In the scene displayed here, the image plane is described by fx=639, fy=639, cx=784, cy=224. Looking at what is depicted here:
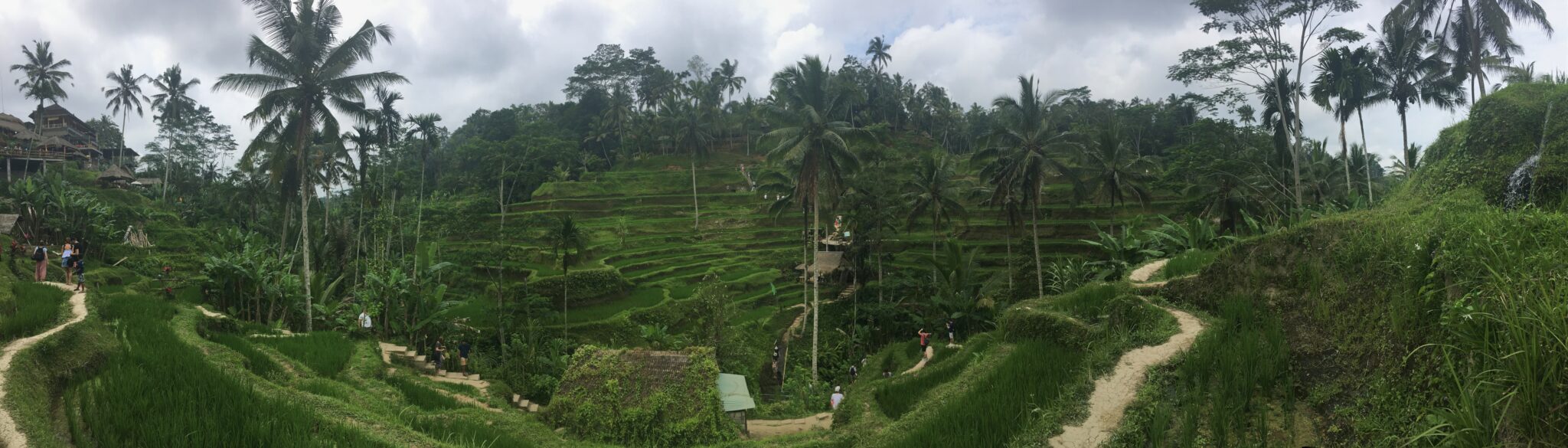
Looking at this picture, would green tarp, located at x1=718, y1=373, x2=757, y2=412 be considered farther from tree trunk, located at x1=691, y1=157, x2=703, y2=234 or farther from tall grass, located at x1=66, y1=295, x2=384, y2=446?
tree trunk, located at x1=691, y1=157, x2=703, y2=234

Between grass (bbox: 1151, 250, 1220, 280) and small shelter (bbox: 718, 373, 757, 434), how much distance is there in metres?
7.42

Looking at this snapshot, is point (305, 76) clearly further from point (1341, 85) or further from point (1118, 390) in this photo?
point (1341, 85)

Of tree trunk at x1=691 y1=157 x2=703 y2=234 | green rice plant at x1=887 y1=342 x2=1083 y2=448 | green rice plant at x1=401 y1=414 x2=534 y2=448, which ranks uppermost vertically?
tree trunk at x1=691 y1=157 x2=703 y2=234

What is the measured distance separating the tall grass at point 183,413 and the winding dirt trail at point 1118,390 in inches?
207

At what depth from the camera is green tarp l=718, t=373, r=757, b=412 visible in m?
12.4

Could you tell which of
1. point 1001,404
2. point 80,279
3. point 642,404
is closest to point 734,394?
point 642,404

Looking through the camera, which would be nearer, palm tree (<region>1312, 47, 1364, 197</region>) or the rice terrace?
the rice terrace

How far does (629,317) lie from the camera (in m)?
23.5

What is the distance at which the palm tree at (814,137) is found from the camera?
1941 cm

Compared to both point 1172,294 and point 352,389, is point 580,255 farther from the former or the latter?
point 1172,294

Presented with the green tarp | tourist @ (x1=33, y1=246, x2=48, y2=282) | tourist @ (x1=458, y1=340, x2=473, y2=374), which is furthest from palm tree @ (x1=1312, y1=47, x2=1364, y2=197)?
tourist @ (x1=33, y1=246, x2=48, y2=282)

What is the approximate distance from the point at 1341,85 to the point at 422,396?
96.6 ft

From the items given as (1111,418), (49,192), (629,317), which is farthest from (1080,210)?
(49,192)

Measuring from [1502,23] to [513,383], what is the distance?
2849 centimetres
